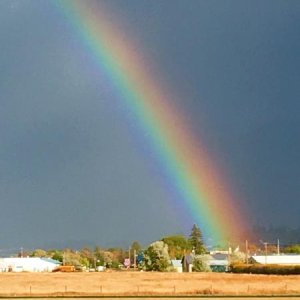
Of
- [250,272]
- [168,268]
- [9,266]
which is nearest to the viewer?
[250,272]

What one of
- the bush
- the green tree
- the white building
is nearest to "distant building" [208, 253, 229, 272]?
the green tree

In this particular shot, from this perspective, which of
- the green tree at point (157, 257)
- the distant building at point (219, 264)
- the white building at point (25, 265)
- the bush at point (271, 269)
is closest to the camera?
the bush at point (271, 269)

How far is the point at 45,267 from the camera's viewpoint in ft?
618

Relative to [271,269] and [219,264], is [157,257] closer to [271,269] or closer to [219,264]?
[271,269]

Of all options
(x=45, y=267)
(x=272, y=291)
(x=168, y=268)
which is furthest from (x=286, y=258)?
(x=272, y=291)

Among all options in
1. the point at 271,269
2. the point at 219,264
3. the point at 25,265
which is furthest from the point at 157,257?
the point at 25,265

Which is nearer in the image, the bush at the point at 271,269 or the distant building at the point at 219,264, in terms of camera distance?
→ the bush at the point at 271,269

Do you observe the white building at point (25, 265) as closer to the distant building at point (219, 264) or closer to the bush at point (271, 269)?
the distant building at point (219, 264)

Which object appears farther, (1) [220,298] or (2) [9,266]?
(2) [9,266]

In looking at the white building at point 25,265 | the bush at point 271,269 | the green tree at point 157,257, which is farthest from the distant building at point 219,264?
the white building at point 25,265

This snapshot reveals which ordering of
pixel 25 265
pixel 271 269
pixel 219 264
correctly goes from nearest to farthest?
pixel 271 269
pixel 219 264
pixel 25 265

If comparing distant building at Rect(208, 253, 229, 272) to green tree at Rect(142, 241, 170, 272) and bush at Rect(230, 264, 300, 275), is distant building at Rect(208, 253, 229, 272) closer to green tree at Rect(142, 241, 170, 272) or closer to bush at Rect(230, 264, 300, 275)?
green tree at Rect(142, 241, 170, 272)

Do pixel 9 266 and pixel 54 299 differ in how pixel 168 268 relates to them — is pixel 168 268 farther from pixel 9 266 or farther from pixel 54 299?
pixel 54 299

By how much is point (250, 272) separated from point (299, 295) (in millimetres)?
65189
